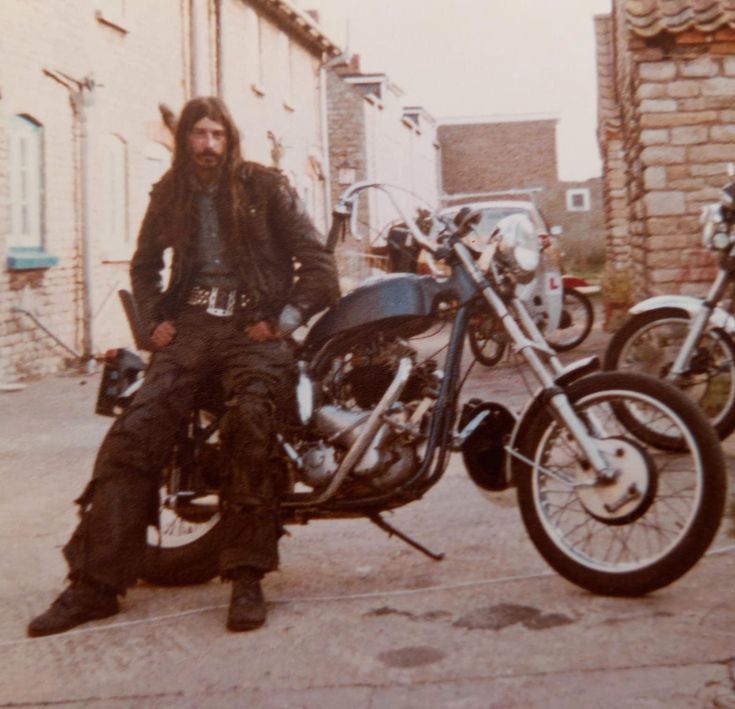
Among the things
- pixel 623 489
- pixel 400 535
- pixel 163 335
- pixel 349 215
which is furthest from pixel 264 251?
pixel 623 489

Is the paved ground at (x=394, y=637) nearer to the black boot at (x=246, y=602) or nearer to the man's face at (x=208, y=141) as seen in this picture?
the black boot at (x=246, y=602)

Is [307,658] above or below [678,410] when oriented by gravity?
below

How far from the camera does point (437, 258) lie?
433 centimetres

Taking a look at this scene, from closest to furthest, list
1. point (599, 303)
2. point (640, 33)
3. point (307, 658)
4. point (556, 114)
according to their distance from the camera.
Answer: point (307, 658)
point (640, 33)
point (599, 303)
point (556, 114)

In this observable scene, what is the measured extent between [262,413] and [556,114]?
194 feet

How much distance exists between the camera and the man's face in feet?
14.4

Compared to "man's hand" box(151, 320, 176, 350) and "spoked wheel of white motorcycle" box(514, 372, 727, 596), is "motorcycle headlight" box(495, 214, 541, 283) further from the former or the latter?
"man's hand" box(151, 320, 176, 350)

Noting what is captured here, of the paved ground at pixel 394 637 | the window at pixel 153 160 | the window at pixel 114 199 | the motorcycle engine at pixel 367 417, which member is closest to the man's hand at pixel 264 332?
the motorcycle engine at pixel 367 417

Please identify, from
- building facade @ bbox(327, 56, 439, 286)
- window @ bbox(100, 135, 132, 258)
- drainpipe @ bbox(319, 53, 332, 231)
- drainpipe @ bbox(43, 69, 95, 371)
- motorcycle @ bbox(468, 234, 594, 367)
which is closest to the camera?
motorcycle @ bbox(468, 234, 594, 367)

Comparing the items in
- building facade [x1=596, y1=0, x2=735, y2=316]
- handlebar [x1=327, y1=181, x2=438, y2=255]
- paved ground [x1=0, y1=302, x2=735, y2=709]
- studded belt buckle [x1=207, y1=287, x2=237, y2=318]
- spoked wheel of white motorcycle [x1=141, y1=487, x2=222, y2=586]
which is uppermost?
building facade [x1=596, y1=0, x2=735, y2=316]

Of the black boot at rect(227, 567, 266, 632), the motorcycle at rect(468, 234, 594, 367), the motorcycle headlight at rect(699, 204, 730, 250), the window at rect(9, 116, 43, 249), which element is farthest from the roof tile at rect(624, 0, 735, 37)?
the black boot at rect(227, 567, 266, 632)

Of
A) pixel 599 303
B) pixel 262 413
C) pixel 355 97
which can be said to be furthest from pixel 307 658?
pixel 355 97

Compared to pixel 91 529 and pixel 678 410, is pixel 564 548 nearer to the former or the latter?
pixel 678 410

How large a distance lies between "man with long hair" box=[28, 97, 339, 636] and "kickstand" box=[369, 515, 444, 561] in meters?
0.36
